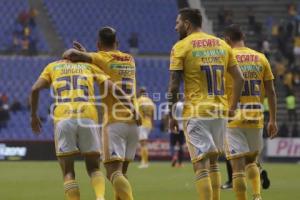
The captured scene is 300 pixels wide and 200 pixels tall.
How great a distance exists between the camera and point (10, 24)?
34.7m

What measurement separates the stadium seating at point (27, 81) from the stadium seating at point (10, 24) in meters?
1.21

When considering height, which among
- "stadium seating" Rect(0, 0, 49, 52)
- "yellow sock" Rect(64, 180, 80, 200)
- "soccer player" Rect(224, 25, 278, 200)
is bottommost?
"yellow sock" Rect(64, 180, 80, 200)

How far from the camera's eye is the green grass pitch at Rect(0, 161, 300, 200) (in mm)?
13874

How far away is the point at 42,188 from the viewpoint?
51.3ft

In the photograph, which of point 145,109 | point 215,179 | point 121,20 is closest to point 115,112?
point 215,179

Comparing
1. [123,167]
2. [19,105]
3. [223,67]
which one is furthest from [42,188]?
[19,105]

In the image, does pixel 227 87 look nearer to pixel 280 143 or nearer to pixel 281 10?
pixel 280 143

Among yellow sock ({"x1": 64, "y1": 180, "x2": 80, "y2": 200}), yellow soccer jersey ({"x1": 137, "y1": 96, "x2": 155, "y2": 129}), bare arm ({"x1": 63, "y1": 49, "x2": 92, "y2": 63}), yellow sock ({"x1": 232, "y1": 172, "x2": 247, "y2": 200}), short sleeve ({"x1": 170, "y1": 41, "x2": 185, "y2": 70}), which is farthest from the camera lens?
yellow soccer jersey ({"x1": 137, "y1": 96, "x2": 155, "y2": 129})

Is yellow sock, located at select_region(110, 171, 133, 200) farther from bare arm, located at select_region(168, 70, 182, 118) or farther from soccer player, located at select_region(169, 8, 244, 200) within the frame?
bare arm, located at select_region(168, 70, 182, 118)

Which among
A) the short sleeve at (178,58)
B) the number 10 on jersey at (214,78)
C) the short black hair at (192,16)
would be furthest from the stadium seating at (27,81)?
the short sleeve at (178,58)

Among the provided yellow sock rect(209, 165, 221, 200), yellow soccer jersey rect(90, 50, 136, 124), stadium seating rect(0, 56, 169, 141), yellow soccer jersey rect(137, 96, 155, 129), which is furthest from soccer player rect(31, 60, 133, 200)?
stadium seating rect(0, 56, 169, 141)

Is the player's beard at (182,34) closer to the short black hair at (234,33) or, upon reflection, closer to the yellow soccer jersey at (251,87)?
the yellow soccer jersey at (251,87)

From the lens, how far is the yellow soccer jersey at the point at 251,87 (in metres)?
11.3

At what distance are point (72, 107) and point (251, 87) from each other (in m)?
2.77
